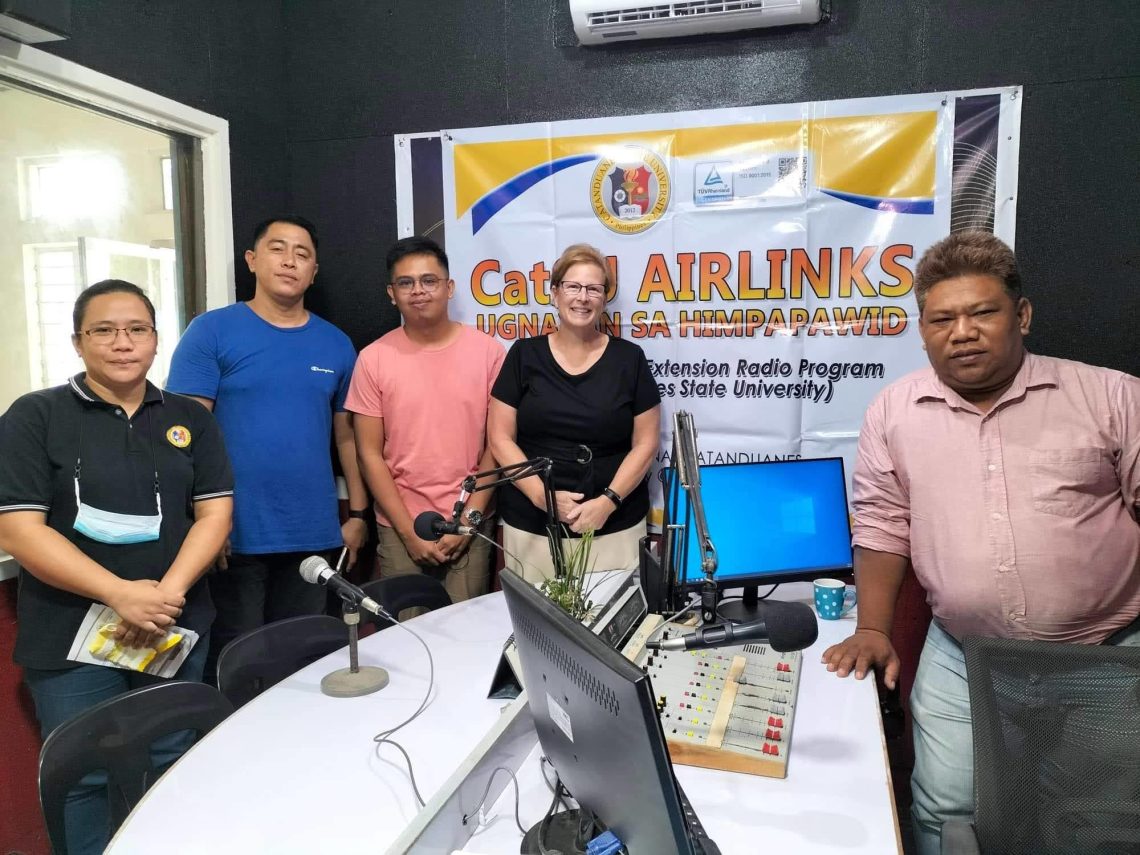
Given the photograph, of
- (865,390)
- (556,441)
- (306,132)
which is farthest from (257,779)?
(306,132)

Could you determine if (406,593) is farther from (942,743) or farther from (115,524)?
(942,743)

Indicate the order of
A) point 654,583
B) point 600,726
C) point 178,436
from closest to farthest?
point 600,726, point 654,583, point 178,436

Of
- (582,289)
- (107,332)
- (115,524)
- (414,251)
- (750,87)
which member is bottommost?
(115,524)

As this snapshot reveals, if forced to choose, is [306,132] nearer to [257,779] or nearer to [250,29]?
[250,29]

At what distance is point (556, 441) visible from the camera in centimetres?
262

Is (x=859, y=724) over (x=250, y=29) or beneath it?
beneath

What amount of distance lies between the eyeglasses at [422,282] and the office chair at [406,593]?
101 cm

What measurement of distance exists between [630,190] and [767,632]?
2080mm

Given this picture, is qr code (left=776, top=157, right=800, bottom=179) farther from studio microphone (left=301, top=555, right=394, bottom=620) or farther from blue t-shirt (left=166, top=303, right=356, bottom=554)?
studio microphone (left=301, top=555, right=394, bottom=620)

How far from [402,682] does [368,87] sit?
2.40 metres

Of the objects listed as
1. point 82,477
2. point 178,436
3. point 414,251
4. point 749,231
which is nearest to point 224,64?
point 414,251

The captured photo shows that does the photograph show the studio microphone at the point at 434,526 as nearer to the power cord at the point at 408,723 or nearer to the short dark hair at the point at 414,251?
the power cord at the point at 408,723

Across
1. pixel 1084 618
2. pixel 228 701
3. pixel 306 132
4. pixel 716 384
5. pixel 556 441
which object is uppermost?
pixel 306 132

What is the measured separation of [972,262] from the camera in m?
1.68
